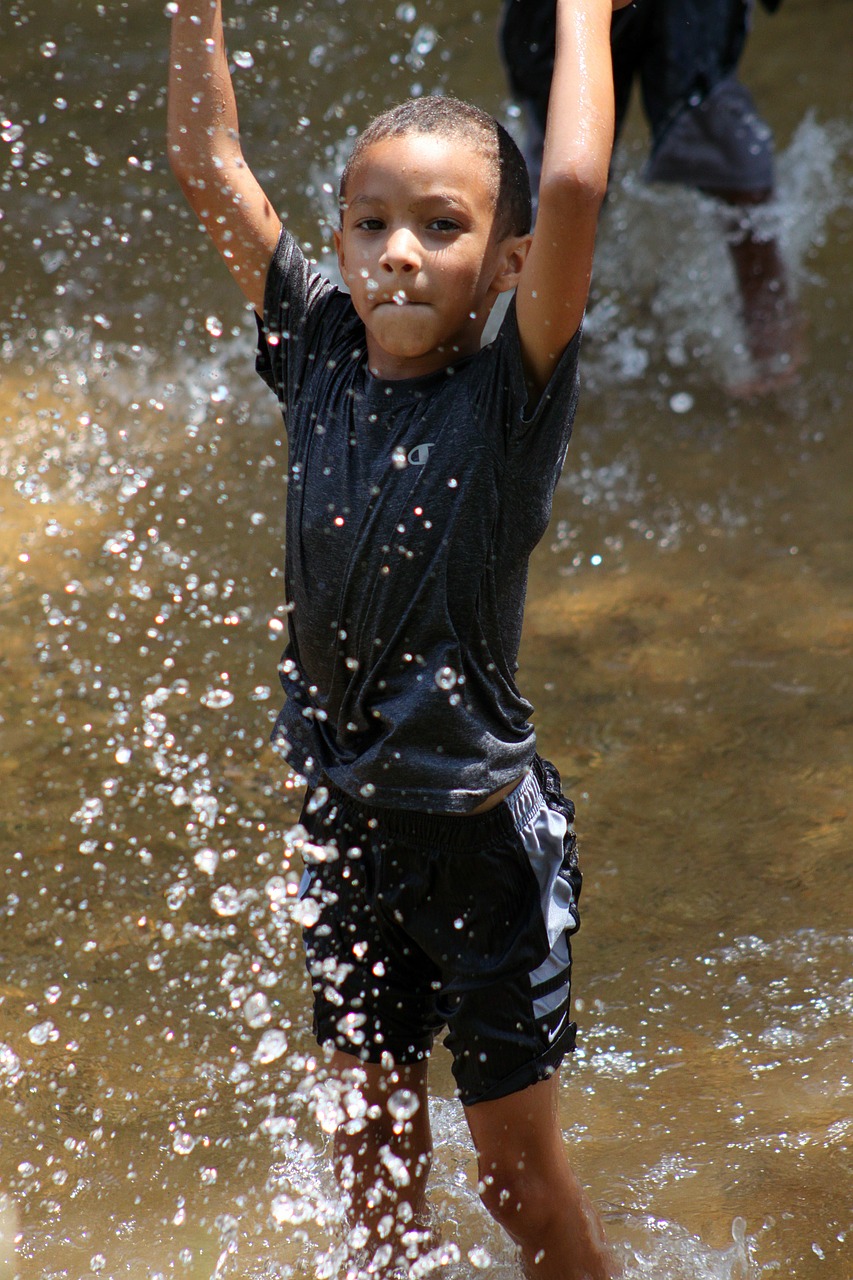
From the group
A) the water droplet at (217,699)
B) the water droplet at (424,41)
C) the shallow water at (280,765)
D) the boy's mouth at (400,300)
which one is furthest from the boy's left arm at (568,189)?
the water droplet at (424,41)

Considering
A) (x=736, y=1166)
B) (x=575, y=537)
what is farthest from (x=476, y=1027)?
(x=575, y=537)

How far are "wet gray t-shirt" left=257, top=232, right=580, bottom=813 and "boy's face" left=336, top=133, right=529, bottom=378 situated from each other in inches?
2.4

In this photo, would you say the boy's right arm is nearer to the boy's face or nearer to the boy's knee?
the boy's face

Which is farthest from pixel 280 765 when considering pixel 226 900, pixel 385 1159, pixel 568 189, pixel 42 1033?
pixel 568 189

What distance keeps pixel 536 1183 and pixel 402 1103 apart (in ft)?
0.58

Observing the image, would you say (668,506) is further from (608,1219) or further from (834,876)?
(608,1219)

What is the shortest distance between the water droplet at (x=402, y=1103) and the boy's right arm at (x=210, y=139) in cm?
90

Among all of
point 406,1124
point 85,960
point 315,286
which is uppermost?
point 315,286

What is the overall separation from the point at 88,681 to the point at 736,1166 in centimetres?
154

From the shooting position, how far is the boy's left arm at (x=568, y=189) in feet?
4.21

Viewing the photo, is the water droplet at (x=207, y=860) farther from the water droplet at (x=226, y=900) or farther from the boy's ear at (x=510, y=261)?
the boy's ear at (x=510, y=261)

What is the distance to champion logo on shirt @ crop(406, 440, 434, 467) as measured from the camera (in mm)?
1391

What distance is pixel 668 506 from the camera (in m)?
3.38

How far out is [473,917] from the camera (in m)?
1.42
